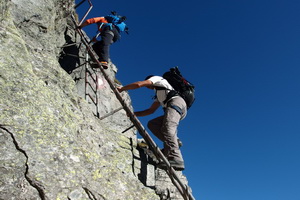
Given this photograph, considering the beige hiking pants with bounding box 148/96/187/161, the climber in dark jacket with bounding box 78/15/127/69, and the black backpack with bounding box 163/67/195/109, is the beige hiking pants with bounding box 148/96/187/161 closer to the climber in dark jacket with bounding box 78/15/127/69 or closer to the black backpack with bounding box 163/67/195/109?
the black backpack with bounding box 163/67/195/109

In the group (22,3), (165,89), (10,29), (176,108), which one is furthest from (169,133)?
(22,3)

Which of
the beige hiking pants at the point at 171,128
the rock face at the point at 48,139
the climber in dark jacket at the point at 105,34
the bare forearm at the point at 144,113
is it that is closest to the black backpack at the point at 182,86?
the beige hiking pants at the point at 171,128

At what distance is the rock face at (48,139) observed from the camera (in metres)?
4.11

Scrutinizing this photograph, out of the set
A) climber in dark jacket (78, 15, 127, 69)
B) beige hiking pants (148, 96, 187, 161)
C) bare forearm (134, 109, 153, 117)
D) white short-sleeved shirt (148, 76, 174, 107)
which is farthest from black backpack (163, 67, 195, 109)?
climber in dark jacket (78, 15, 127, 69)

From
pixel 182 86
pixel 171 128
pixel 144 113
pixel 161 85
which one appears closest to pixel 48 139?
pixel 171 128

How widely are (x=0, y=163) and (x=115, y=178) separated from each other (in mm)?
2371

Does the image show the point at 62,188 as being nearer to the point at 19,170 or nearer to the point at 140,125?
the point at 19,170

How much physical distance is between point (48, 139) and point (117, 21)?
32.4 feet

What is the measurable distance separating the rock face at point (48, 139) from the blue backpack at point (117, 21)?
4397 mm

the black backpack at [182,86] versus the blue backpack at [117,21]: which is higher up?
the blue backpack at [117,21]

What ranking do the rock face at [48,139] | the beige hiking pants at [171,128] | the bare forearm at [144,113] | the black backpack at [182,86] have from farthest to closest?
1. the bare forearm at [144,113]
2. the black backpack at [182,86]
3. the beige hiking pants at [171,128]
4. the rock face at [48,139]

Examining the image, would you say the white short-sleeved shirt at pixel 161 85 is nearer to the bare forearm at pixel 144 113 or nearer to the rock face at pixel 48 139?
the bare forearm at pixel 144 113

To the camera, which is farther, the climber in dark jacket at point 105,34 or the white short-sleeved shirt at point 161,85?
the climber in dark jacket at point 105,34

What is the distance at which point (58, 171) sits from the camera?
14.5 feet
